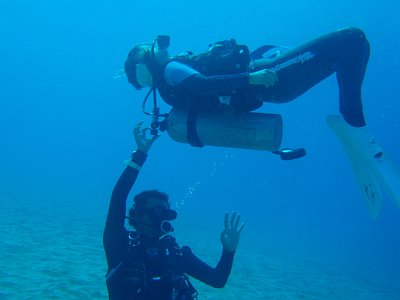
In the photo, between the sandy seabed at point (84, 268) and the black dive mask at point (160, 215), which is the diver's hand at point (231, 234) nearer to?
the black dive mask at point (160, 215)

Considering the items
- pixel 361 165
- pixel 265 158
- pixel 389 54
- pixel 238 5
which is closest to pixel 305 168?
pixel 265 158

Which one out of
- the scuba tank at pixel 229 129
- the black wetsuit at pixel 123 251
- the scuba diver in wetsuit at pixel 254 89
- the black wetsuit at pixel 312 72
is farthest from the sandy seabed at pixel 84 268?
the black wetsuit at pixel 312 72

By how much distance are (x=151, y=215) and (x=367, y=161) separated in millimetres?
2545

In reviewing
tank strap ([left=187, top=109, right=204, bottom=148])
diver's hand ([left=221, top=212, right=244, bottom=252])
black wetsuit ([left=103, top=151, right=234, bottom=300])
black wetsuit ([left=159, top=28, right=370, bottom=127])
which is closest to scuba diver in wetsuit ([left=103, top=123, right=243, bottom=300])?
black wetsuit ([left=103, top=151, right=234, bottom=300])

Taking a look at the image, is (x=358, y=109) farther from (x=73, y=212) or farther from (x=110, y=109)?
(x=110, y=109)

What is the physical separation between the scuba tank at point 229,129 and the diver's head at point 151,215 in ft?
2.53

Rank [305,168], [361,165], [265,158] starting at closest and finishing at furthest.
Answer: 1. [361,165]
2. [265,158]
3. [305,168]

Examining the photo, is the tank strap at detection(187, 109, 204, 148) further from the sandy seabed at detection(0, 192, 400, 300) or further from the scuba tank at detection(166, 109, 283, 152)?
the sandy seabed at detection(0, 192, 400, 300)

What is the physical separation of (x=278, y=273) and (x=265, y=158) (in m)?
80.6

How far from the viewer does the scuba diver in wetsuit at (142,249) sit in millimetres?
3855

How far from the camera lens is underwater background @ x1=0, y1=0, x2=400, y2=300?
14.1 meters

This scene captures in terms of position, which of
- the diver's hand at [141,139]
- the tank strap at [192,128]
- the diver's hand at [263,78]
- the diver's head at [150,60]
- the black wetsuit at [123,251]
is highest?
the diver's head at [150,60]

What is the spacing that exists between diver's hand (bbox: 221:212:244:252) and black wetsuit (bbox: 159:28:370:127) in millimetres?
1318

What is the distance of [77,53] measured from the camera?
527ft
